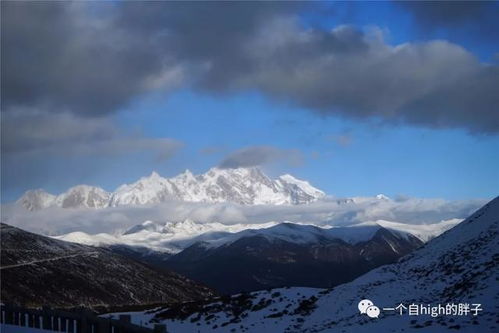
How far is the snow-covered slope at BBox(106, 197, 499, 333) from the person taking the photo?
2962cm

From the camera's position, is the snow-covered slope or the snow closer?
the snow

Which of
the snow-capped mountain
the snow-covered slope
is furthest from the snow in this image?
the snow-capped mountain

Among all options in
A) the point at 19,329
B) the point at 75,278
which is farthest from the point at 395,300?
the point at 75,278

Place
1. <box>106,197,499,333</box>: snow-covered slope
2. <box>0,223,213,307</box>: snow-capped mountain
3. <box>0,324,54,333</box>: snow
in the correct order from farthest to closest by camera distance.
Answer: <box>0,223,213,307</box>: snow-capped mountain, <box>106,197,499,333</box>: snow-covered slope, <box>0,324,54,333</box>: snow

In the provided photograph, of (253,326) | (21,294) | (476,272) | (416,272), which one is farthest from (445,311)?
(21,294)

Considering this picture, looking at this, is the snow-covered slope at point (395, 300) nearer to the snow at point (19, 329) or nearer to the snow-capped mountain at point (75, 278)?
the snow at point (19, 329)

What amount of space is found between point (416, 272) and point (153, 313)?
24656 millimetres

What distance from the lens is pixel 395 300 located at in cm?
4053

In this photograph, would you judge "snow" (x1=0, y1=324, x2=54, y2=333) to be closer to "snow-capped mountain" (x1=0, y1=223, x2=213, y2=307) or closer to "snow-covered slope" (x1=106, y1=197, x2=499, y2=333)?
"snow-covered slope" (x1=106, y1=197, x2=499, y2=333)

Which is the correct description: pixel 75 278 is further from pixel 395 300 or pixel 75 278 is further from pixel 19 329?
pixel 19 329

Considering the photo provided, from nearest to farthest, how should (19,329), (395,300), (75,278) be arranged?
(19,329) → (395,300) → (75,278)

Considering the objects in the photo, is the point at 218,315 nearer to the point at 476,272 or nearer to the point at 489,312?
the point at 476,272

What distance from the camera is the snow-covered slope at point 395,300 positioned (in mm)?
29625

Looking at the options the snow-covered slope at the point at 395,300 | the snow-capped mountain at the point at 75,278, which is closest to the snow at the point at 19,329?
the snow-covered slope at the point at 395,300
